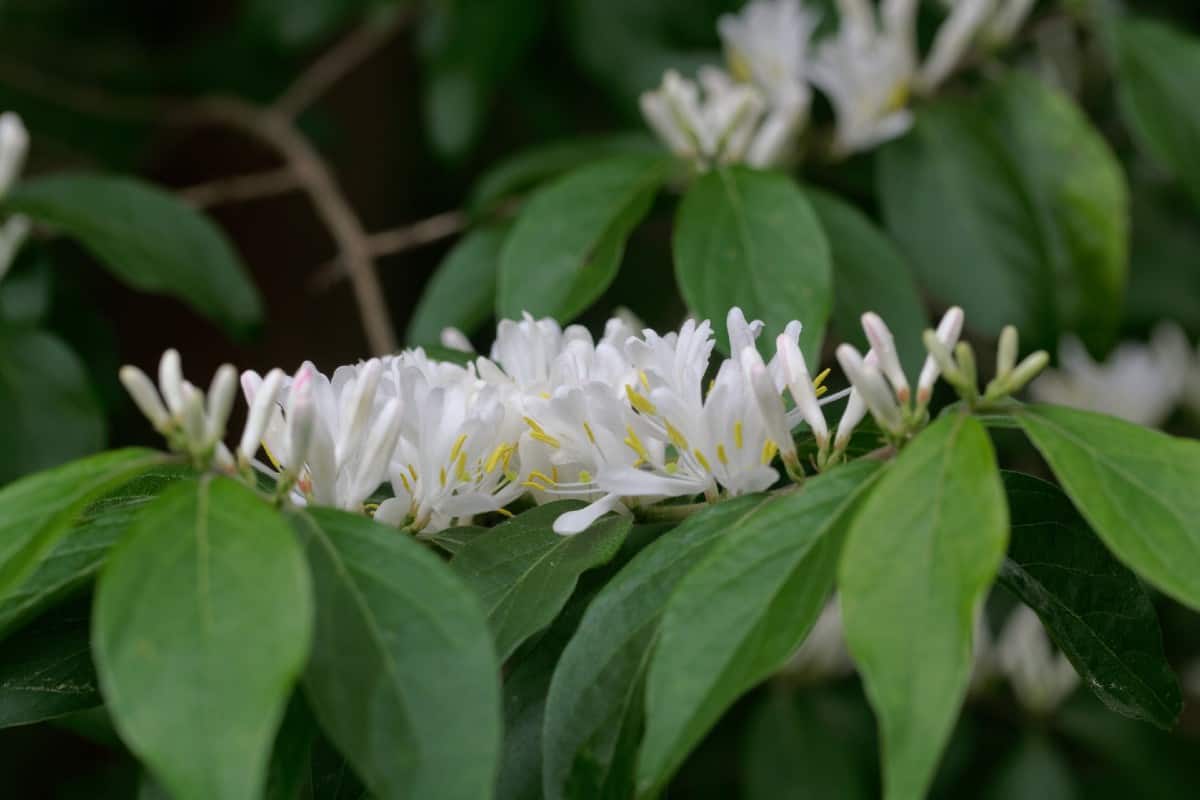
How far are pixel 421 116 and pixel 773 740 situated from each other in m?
1.35

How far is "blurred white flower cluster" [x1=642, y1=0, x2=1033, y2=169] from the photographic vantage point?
1.13m

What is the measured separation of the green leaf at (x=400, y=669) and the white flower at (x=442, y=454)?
0.41 feet

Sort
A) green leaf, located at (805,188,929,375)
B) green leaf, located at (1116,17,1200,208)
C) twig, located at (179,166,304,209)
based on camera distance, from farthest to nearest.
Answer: twig, located at (179,166,304,209)
green leaf, located at (1116,17,1200,208)
green leaf, located at (805,188,929,375)

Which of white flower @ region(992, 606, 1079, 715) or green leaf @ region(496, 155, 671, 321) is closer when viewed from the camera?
green leaf @ region(496, 155, 671, 321)

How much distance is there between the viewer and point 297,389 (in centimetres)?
57

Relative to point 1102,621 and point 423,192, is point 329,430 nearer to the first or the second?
point 1102,621

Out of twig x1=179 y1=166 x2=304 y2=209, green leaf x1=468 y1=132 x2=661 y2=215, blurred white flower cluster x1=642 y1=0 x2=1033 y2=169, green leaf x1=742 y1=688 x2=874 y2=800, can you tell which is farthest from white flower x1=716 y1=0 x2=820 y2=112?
green leaf x1=742 y1=688 x2=874 y2=800

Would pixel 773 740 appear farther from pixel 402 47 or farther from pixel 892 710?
pixel 402 47

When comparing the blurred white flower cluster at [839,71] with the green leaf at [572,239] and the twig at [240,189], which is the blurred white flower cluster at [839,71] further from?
the twig at [240,189]

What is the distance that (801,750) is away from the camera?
5.01ft

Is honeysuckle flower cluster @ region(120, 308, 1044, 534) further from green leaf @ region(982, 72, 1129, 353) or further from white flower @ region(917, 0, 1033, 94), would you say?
white flower @ region(917, 0, 1033, 94)

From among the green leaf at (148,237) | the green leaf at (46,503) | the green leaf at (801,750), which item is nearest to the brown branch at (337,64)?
the green leaf at (148,237)

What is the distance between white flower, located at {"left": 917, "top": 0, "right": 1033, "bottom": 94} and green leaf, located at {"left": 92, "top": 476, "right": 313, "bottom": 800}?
3.09 feet

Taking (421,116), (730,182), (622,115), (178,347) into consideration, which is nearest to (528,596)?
(730,182)
